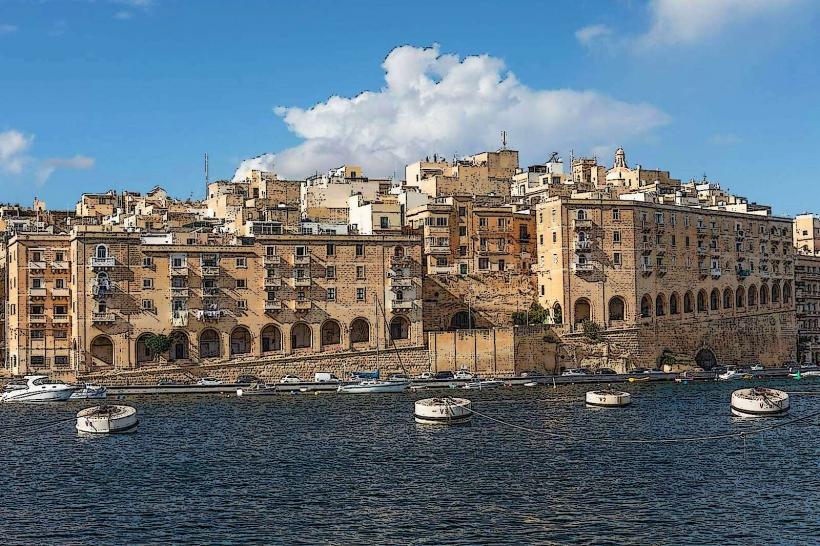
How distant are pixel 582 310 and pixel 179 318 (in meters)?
34.7

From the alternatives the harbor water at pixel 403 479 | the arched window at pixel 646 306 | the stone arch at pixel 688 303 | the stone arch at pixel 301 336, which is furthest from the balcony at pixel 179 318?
the stone arch at pixel 688 303

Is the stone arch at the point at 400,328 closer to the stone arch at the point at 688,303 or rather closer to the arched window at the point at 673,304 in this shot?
the arched window at the point at 673,304

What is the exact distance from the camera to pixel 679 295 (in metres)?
111

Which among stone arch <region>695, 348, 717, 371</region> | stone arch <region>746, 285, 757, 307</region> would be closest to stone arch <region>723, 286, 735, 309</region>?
stone arch <region>746, 285, 757, 307</region>

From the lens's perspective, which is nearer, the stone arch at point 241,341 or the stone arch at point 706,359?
the stone arch at point 241,341

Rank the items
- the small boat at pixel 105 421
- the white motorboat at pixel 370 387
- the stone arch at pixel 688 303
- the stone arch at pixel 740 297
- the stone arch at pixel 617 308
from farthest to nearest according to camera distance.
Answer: the stone arch at pixel 740 297, the stone arch at pixel 688 303, the stone arch at pixel 617 308, the white motorboat at pixel 370 387, the small boat at pixel 105 421

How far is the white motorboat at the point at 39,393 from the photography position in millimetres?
84750

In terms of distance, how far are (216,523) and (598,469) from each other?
61.0ft

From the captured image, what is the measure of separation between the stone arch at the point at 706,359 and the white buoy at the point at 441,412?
4445 cm

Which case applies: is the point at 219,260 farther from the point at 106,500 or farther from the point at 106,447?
the point at 106,500

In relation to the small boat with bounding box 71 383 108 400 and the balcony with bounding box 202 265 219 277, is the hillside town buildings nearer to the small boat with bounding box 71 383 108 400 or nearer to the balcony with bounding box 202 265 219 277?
the balcony with bounding box 202 265 219 277

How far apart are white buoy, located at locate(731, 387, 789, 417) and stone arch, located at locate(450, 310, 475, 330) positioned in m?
32.3

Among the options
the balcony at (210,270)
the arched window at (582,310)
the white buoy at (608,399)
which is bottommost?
the white buoy at (608,399)

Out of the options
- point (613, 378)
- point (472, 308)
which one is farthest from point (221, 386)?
point (613, 378)
